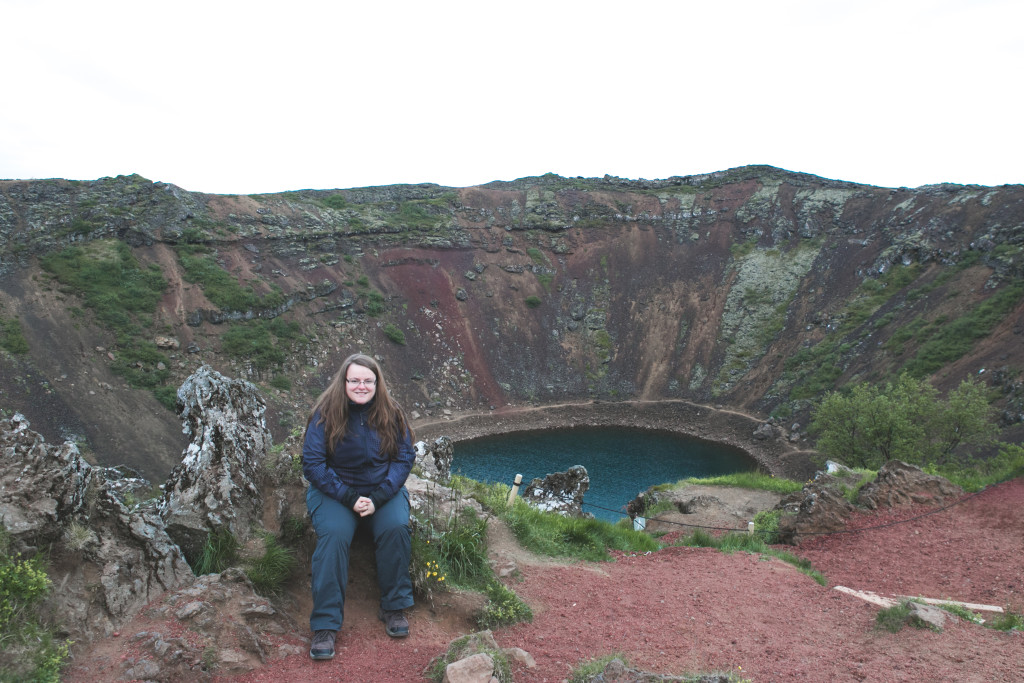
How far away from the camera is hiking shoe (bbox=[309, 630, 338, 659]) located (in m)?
4.95

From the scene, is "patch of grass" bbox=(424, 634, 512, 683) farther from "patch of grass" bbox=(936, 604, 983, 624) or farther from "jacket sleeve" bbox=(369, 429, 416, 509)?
"patch of grass" bbox=(936, 604, 983, 624)

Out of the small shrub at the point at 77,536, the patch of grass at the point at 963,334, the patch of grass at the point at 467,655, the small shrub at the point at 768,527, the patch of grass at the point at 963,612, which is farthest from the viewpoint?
the patch of grass at the point at 963,334

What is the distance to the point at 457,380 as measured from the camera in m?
46.4

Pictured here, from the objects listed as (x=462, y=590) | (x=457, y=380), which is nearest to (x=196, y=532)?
(x=462, y=590)

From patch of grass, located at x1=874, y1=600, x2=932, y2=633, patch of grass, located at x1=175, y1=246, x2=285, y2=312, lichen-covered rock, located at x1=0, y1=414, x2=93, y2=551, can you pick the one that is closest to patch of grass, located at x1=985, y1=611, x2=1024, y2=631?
patch of grass, located at x1=874, y1=600, x2=932, y2=633

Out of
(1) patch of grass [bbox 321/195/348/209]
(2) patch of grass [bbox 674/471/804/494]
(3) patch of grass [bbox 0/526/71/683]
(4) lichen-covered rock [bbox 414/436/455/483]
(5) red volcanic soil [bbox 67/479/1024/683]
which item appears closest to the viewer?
(3) patch of grass [bbox 0/526/71/683]

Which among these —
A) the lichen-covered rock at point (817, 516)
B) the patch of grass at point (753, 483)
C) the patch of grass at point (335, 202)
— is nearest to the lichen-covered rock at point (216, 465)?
the lichen-covered rock at point (817, 516)

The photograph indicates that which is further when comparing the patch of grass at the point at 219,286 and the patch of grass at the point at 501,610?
the patch of grass at the point at 219,286

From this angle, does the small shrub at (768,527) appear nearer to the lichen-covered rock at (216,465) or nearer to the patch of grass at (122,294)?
the lichen-covered rock at (216,465)

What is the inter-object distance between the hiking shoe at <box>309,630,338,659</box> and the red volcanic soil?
0.07 metres

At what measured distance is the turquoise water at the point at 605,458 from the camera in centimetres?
3419

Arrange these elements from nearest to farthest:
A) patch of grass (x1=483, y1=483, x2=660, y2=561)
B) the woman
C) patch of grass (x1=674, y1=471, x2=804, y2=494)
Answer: the woman, patch of grass (x1=483, y1=483, x2=660, y2=561), patch of grass (x1=674, y1=471, x2=804, y2=494)

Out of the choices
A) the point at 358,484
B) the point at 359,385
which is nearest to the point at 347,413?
the point at 359,385

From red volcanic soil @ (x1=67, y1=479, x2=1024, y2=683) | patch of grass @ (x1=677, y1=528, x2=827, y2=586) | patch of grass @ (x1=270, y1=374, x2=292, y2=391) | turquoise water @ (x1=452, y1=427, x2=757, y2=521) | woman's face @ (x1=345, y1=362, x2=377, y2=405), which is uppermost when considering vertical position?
woman's face @ (x1=345, y1=362, x2=377, y2=405)
